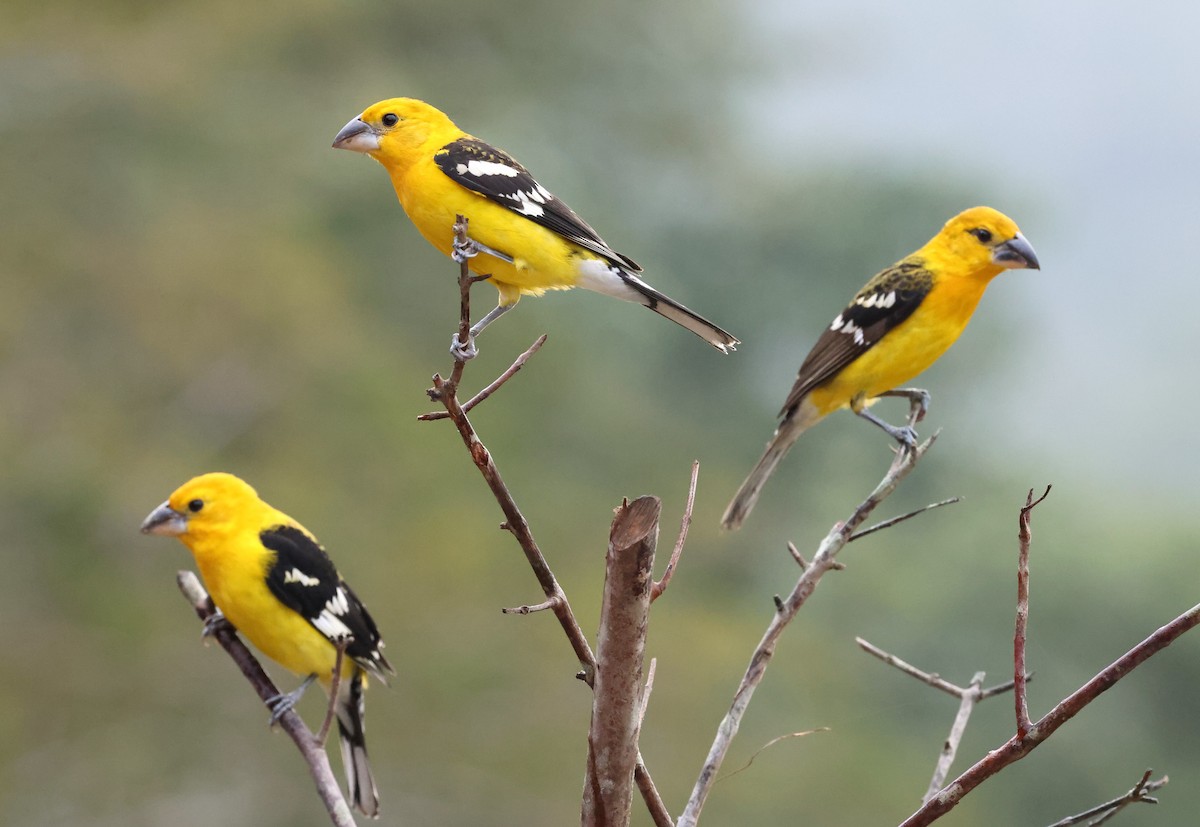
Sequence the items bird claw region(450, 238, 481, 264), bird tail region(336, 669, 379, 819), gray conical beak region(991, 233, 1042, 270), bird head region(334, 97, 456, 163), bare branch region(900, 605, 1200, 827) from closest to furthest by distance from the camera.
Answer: bare branch region(900, 605, 1200, 827)
bird claw region(450, 238, 481, 264)
bird head region(334, 97, 456, 163)
gray conical beak region(991, 233, 1042, 270)
bird tail region(336, 669, 379, 819)

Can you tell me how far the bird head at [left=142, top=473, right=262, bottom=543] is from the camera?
12.1 feet

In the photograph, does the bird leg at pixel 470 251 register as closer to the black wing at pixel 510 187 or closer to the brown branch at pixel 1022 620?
the black wing at pixel 510 187

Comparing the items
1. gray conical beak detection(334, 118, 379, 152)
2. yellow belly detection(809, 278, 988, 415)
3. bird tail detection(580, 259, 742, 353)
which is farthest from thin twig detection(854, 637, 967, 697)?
yellow belly detection(809, 278, 988, 415)

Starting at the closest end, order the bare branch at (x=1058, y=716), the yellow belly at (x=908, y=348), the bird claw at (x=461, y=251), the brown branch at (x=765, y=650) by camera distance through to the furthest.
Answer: the bare branch at (x=1058, y=716), the brown branch at (x=765, y=650), the bird claw at (x=461, y=251), the yellow belly at (x=908, y=348)

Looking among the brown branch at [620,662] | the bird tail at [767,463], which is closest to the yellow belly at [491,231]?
the brown branch at [620,662]

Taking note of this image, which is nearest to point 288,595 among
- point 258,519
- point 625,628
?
point 258,519

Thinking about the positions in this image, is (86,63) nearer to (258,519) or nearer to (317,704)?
(317,704)

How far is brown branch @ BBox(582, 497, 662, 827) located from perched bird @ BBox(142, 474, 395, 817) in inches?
72.4

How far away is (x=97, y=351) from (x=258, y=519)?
25.5ft

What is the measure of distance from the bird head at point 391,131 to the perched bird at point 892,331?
1.42 meters

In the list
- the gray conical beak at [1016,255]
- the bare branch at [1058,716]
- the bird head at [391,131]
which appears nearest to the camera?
the bare branch at [1058,716]

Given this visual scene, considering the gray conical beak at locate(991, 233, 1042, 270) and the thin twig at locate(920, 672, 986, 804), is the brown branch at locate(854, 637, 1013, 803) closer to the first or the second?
the thin twig at locate(920, 672, 986, 804)

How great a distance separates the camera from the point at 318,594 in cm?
373

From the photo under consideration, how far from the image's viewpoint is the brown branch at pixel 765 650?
210cm
